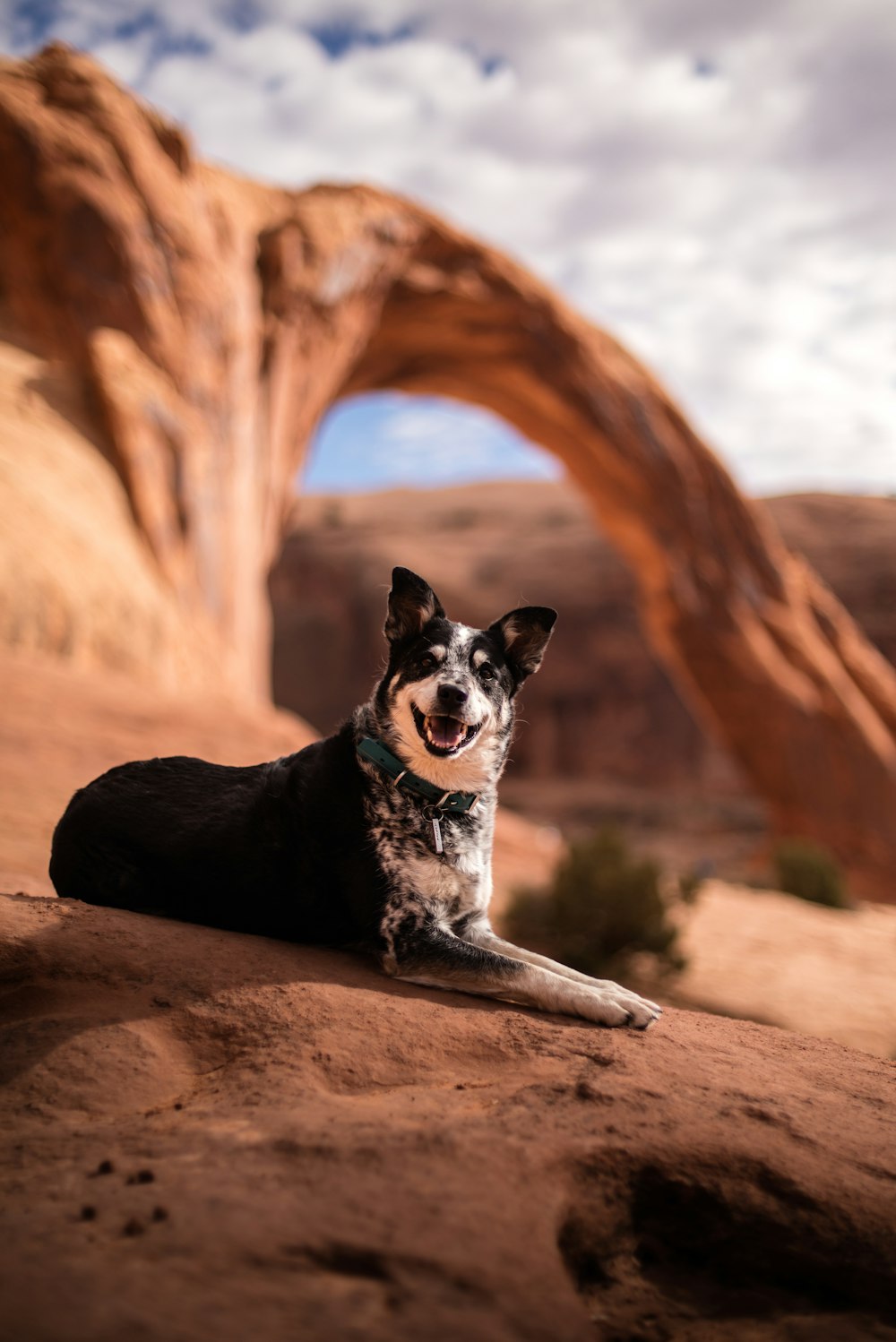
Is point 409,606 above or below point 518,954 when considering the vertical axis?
above

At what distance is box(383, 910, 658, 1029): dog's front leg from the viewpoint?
302 cm

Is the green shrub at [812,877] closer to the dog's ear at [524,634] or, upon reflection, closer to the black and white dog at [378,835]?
the dog's ear at [524,634]

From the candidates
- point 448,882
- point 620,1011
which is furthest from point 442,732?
point 620,1011

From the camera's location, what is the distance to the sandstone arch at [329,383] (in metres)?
12.9

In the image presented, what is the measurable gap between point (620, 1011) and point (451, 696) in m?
1.14

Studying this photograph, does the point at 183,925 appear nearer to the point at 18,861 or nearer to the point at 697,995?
the point at 18,861

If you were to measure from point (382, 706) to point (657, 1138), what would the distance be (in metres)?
1.69

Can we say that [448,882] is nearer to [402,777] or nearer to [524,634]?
[402,777]

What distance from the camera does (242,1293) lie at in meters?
1.49

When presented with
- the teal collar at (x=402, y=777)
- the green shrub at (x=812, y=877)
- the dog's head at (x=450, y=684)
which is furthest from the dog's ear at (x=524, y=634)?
the green shrub at (x=812, y=877)

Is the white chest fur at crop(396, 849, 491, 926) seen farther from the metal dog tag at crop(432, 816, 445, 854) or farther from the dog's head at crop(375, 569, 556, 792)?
the dog's head at crop(375, 569, 556, 792)

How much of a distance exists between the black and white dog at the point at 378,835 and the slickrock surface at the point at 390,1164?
170mm

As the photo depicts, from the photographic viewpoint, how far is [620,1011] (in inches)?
118

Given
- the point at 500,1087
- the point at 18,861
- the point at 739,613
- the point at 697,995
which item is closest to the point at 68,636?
the point at 18,861
